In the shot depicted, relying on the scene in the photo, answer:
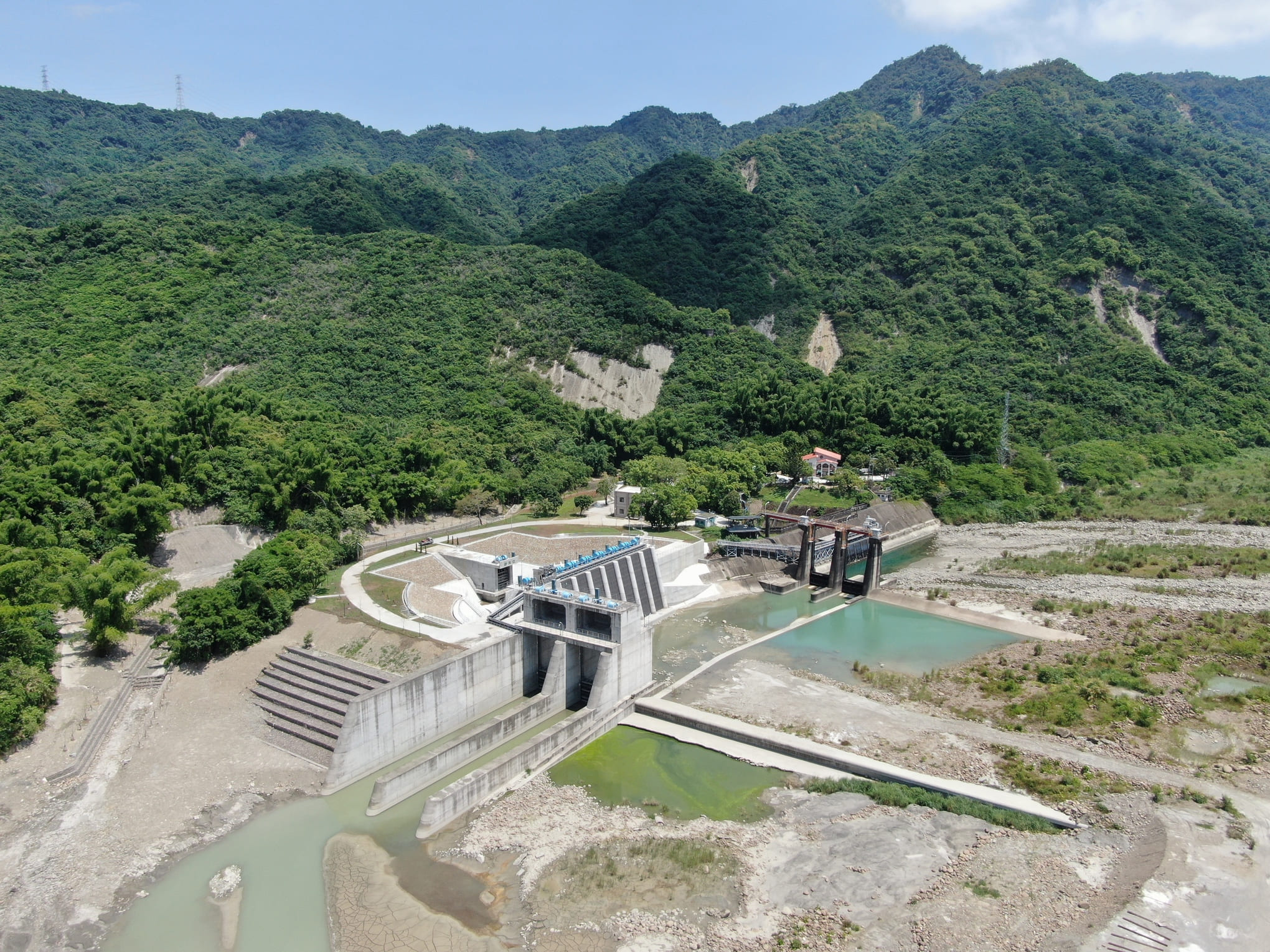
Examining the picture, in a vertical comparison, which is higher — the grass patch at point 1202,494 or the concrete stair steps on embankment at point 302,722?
the grass patch at point 1202,494

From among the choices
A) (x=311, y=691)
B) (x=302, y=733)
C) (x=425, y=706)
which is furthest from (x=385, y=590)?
(x=302, y=733)

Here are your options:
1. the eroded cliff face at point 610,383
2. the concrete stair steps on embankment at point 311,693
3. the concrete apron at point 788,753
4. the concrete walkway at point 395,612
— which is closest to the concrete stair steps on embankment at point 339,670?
the concrete stair steps on embankment at point 311,693

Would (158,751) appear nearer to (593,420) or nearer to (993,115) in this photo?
(593,420)

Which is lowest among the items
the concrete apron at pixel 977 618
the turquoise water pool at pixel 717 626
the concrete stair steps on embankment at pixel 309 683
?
the turquoise water pool at pixel 717 626

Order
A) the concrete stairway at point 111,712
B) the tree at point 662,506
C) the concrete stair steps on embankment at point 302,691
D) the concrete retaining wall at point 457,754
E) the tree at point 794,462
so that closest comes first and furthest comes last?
the concrete retaining wall at point 457,754 < the concrete stairway at point 111,712 < the concrete stair steps on embankment at point 302,691 < the tree at point 662,506 < the tree at point 794,462

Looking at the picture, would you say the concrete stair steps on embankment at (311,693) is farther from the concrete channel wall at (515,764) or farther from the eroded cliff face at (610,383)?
the eroded cliff face at (610,383)

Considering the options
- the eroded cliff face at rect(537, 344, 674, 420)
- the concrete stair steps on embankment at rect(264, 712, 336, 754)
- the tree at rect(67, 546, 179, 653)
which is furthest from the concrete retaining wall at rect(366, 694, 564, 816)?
the eroded cliff face at rect(537, 344, 674, 420)

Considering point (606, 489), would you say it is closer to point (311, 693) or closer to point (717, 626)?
point (717, 626)

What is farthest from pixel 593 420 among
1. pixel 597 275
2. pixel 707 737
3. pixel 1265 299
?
pixel 1265 299
